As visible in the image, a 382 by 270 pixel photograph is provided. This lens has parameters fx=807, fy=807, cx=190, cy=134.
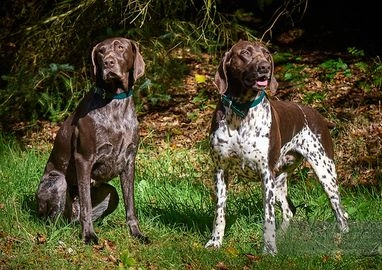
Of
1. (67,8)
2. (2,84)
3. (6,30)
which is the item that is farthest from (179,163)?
(6,30)

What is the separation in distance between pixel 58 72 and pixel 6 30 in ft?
11.4

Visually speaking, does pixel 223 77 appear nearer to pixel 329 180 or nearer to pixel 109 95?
pixel 109 95

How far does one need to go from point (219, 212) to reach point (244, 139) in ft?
2.22

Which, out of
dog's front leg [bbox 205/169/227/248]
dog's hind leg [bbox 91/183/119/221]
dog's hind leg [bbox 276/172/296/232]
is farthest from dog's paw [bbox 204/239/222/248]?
dog's hind leg [bbox 91/183/119/221]

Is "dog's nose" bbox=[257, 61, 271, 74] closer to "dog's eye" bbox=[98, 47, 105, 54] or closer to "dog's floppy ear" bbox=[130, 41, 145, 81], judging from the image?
"dog's floppy ear" bbox=[130, 41, 145, 81]

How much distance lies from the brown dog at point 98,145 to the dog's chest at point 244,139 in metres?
0.76

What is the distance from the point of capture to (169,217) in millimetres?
7227

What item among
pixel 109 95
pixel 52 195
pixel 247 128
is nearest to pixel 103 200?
pixel 52 195

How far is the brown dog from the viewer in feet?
21.4

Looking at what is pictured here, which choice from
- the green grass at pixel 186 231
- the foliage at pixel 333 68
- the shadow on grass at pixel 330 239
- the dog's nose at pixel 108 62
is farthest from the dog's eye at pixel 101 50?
the foliage at pixel 333 68

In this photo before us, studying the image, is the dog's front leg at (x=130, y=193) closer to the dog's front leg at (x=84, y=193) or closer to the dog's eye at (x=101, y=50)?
the dog's front leg at (x=84, y=193)

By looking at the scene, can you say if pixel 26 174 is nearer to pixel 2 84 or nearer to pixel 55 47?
pixel 55 47

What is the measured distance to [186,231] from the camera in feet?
22.9

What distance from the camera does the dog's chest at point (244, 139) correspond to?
20.8 ft
